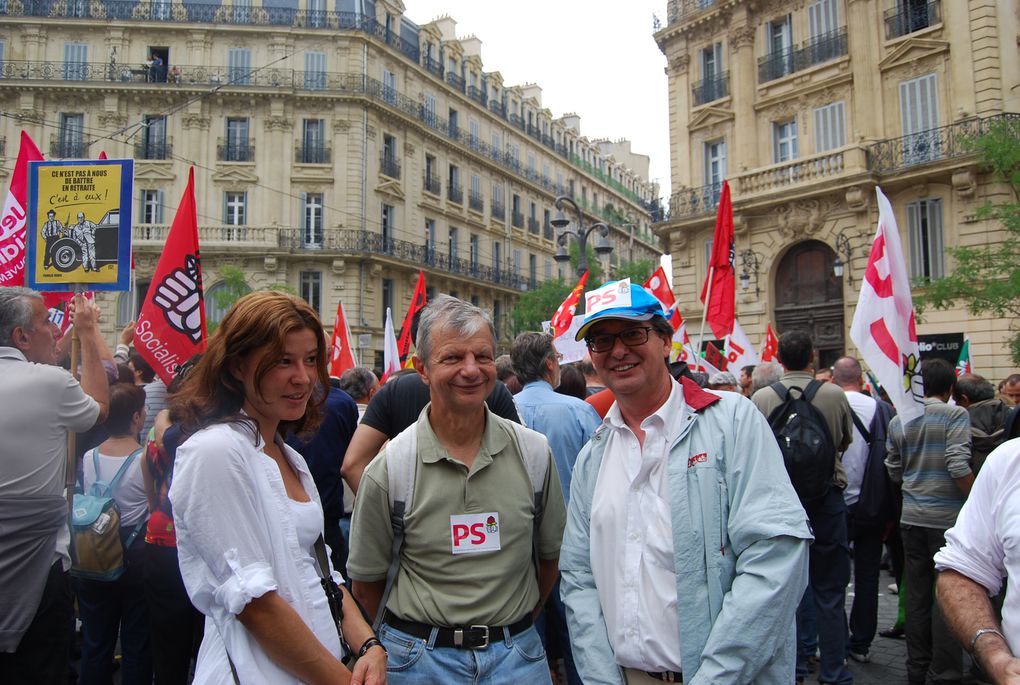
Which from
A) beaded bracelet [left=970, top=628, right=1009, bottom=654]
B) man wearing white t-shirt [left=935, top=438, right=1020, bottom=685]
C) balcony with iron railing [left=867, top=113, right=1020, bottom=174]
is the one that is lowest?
beaded bracelet [left=970, top=628, right=1009, bottom=654]

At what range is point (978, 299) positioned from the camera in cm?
1472

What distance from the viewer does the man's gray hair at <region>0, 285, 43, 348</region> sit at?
311cm

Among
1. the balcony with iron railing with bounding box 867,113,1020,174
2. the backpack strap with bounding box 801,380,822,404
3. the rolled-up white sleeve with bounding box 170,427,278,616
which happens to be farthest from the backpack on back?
the balcony with iron railing with bounding box 867,113,1020,174

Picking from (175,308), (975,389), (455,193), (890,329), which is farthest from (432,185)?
(890,329)

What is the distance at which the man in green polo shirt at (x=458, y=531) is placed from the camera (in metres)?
2.43

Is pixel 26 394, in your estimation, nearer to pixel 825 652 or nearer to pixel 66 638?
pixel 66 638

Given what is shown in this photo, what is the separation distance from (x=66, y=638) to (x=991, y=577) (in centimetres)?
348

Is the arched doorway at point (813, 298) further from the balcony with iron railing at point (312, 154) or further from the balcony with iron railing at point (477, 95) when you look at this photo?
the balcony with iron railing at point (477, 95)

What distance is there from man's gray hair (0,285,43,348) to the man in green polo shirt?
5.85ft

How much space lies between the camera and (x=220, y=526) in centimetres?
190

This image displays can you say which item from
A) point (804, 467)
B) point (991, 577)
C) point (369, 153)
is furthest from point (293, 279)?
point (991, 577)

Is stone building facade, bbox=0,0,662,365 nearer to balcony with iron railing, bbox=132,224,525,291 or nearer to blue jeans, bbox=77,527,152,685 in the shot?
balcony with iron railing, bbox=132,224,525,291

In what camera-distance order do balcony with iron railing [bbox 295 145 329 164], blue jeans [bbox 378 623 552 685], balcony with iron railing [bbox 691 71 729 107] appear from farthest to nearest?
balcony with iron railing [bbox 295 145 329 164] < balcony with iron railing [bbox 691 71 729 107] < blue jeans [bbox 378 623 552 685]

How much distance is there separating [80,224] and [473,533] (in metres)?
3.76
